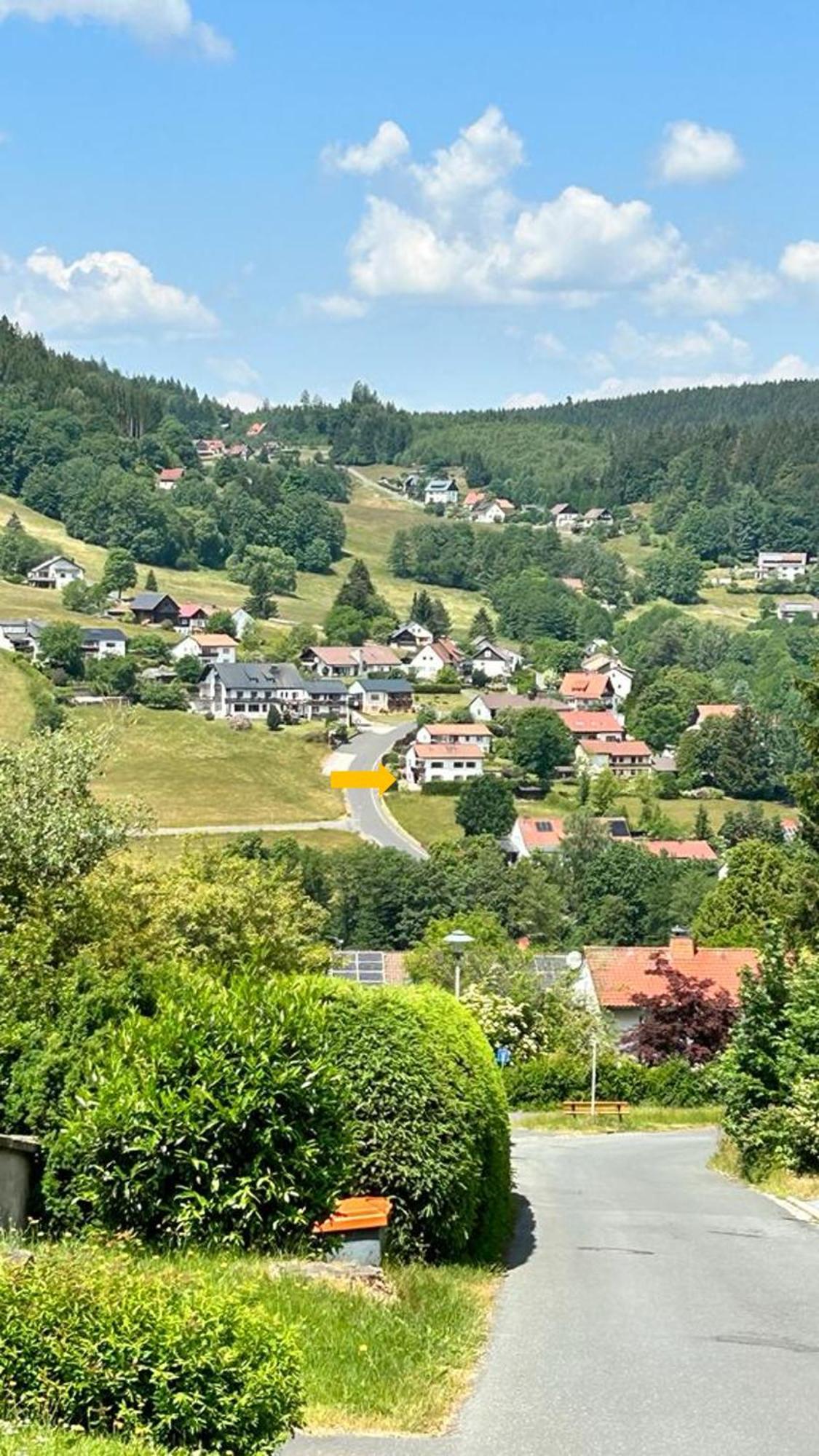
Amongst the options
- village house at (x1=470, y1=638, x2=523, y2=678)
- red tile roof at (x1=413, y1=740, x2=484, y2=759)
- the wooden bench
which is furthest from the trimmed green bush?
village house at (x1=470, y1=638, x2=523, y2=678)

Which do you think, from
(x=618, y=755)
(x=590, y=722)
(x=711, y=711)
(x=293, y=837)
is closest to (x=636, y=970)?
(x=293, y=837)

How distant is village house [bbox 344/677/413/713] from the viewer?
130 metres

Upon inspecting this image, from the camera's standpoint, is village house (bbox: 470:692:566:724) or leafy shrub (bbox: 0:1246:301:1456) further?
village house (bbox: 470:692:566:724)

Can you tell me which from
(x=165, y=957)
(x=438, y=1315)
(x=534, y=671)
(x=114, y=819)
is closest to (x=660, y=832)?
(x=534, y=671)

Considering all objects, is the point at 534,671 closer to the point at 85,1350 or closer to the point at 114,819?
the point at 114,819

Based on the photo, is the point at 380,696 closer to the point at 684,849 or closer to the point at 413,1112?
the point at 684,849

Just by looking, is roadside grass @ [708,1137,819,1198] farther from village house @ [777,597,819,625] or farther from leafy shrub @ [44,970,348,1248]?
village house @ [777,597,819,625]

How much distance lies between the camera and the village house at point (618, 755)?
4782 inches

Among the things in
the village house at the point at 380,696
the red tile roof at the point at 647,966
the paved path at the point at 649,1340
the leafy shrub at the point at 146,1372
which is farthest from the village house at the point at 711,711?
the leafy shrub at the point at 146,1372

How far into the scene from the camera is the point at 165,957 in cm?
1761

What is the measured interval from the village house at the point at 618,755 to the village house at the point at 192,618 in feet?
117

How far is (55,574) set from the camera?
150875 mm

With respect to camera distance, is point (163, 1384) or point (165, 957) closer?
point (163, 1384)

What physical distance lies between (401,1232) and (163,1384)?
5830 millimetres
